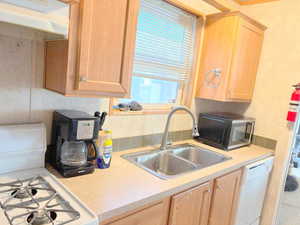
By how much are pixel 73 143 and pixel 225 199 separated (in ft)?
4.21

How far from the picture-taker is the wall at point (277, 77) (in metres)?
2.17

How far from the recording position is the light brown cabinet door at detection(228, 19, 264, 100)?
209 cm

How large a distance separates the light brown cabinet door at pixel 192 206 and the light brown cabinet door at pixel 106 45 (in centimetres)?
75

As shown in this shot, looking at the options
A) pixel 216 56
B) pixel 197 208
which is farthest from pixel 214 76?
pixel 197 208

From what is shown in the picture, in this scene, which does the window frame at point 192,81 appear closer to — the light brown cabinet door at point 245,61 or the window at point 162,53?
the window at point 162,53

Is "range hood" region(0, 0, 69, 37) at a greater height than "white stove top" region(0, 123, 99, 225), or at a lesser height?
greater

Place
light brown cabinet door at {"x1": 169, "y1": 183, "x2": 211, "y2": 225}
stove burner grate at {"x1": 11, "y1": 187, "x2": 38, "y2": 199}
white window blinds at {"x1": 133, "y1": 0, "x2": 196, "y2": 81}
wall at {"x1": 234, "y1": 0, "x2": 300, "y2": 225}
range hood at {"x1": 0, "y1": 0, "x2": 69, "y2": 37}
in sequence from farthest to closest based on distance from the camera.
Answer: wall at {"x1": 234, "y1": 0, "x2": 300, "y2": 225} < white window blinds at {"x1": 133, "y1": 0, "x2": 196, "y2": 81} < light brown cabinet door at {"x1": 169, "y1": 183, "x2": 211, "y2": 225} < stove burner grate at {"x1": 11, "y1": 187, "x2": 38, "y2": 199} < range hood at {"x1": 0, "y1": 0, "x2": 69, "y2": 37}

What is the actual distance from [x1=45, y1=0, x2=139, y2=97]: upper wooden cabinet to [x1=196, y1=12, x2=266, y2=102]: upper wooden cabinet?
1.14 m

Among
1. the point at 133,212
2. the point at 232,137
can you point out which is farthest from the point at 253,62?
the point at 133,212

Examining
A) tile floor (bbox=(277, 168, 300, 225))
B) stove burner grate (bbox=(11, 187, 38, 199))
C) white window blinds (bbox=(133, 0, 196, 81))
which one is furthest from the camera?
tile floor (bbox=(277, 168, 300, 225))

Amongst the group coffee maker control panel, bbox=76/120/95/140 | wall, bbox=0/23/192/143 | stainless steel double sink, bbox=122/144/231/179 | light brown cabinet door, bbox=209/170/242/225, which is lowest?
light brown cabinet door, bbox=209/170/242/225

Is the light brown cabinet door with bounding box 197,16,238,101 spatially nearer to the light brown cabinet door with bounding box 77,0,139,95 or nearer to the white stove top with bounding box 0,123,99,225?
the light brown cabinet door with bounding box 77,0,139,95

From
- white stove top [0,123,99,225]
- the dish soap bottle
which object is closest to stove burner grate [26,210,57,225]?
white stove top [0,123,99,225]

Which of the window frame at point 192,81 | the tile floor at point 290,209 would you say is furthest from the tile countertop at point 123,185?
the tile floor at point 290,209
